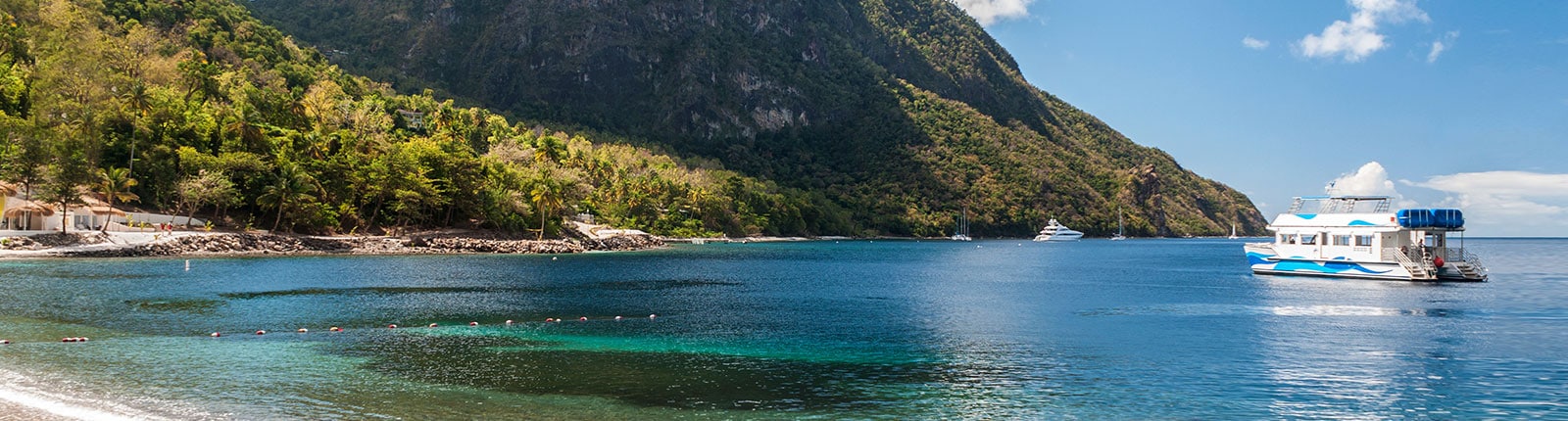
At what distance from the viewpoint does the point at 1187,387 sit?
2366 cm

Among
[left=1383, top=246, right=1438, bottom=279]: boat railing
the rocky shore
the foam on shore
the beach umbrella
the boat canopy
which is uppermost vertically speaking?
the boat canopy

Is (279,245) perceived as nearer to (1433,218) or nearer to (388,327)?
(388,327)

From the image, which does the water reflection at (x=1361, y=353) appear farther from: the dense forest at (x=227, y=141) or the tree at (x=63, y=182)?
the dense forest at (x=227, y=141)

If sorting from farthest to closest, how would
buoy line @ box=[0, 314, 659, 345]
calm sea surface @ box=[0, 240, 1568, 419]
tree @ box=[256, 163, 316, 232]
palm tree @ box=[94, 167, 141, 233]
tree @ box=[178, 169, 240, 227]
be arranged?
1. tree @ box=[256, 163, 316, 232]
2. tree @ box=[178, 169, 240, 227]
3. palm tree @ box=[94, 167, 141, 233]
4. buoy line @ box=[0, 314, 659, 345]
5. calm sea surface @ box=[0, 240, 1568, 419]

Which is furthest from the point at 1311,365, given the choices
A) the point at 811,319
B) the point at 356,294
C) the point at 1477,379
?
the point at 356,294

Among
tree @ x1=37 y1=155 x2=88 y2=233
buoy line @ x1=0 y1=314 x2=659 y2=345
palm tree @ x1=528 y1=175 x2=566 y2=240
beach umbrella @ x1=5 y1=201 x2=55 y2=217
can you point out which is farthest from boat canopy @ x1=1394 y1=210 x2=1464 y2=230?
beach umbrella @ x1=5 y1=201 x2=55 y2=217

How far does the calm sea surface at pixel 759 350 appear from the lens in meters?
21.0

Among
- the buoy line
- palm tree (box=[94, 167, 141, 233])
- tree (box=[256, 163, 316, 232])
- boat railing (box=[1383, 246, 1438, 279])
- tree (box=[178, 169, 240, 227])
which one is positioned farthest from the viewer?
tree (box=[256, 163, 316, 232])

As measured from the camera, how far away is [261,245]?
82375 millimetres

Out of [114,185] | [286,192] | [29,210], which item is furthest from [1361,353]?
[114,185]

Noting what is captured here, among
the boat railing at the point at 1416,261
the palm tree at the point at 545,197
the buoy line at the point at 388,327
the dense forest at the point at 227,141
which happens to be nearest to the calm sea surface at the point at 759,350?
the buoy line at the point at 388,327

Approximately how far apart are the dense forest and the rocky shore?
3.13 meters

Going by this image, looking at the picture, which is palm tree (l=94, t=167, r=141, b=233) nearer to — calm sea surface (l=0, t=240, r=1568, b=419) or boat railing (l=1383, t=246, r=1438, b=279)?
calm sea surface (l=0, t=240, r=1568, b=419)

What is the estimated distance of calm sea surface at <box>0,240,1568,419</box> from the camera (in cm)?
2095
